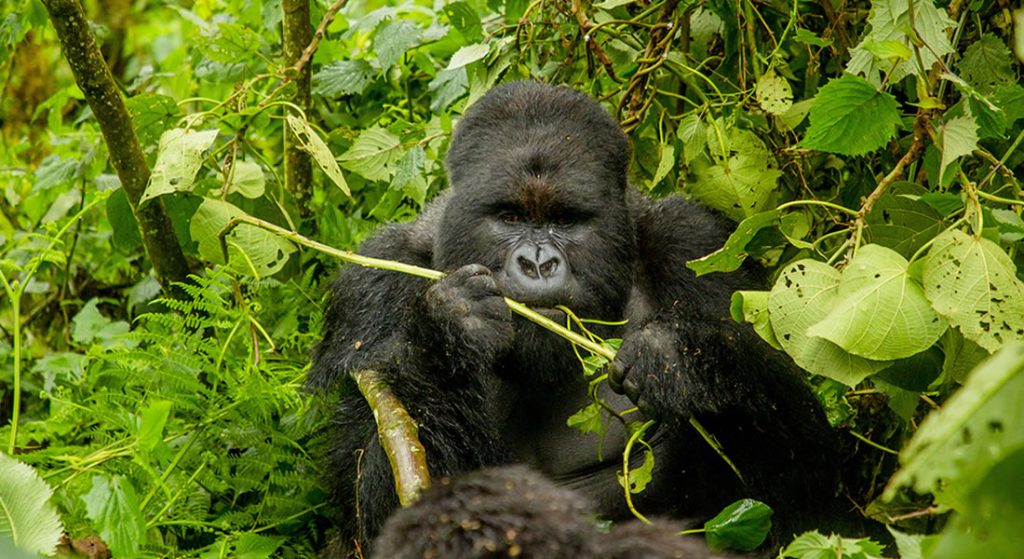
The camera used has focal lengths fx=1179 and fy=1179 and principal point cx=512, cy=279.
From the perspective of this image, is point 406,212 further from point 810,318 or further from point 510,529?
point 510,529

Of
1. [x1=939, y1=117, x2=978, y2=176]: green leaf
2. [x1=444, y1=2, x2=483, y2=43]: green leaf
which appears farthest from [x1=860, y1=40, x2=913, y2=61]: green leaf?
[x1=444, y1=2, x2=483, y2=43]: green leaf

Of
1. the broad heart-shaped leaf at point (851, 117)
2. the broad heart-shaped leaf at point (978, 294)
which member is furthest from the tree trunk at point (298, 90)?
the broad heart-shaped leaf at point (978, 294)

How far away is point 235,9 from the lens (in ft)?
18.0

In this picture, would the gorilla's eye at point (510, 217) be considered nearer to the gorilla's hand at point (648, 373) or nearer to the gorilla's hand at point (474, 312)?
the gorilla's hand at point (474, 312)

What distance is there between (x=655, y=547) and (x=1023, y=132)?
5.84ft

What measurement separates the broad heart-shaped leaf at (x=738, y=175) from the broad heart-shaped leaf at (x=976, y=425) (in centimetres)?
237

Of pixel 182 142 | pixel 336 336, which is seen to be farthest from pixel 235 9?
pixel 336 336

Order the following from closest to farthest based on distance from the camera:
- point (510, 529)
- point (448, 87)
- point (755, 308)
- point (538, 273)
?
point (510, 529) < point (755, 308) < point (538, 273) < point (448, 87)

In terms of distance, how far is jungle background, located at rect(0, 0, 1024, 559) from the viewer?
103 inches

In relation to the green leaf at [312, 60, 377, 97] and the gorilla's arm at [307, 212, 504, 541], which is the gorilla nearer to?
the gorilla's arm at [307, 212, 504, 541]

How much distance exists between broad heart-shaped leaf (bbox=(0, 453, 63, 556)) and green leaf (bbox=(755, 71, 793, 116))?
92.2 inches

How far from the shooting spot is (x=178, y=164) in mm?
3615

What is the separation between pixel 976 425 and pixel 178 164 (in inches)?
110

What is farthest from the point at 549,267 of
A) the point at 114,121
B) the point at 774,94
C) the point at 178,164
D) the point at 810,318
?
the point at 114,121
